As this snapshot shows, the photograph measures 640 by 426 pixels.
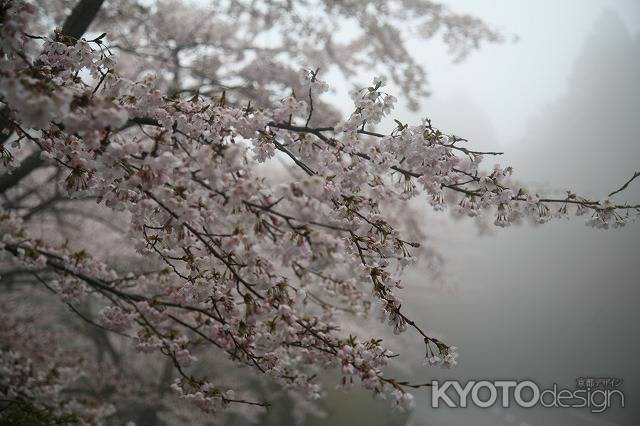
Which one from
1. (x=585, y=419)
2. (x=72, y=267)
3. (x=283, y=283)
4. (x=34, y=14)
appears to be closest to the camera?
(x=34, y=14)

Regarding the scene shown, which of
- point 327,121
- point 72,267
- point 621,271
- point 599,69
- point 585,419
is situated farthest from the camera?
point 599,69

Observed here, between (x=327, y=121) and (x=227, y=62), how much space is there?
2611mm

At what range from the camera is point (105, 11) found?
285 inches

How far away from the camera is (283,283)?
2.24m

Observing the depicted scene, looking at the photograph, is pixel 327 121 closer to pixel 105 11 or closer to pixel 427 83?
pixel 427 83

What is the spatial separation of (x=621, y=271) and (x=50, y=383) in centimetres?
2895

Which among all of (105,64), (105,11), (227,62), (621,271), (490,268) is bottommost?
(105,64)

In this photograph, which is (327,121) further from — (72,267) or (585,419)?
(585,419)

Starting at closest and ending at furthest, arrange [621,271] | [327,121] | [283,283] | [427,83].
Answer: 1. [283,283]
2. [427,83]
3. [327,121]
4. [621,271]

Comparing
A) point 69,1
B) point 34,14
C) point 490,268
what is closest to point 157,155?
point 34,14

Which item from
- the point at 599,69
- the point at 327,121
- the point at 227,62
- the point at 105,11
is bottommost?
the point at 327,121

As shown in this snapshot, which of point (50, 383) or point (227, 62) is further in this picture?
point (227, 62)

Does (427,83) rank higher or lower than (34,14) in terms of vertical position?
higher

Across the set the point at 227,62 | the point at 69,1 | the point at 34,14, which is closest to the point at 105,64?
the point at 34,14
